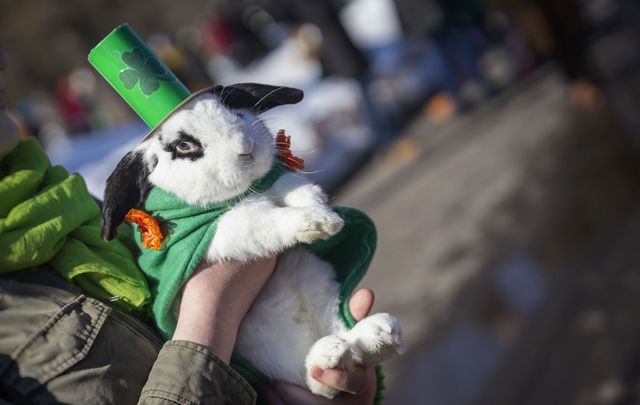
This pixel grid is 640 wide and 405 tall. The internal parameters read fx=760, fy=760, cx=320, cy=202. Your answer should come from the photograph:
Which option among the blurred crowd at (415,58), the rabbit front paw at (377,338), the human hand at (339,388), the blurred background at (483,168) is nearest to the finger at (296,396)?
the human hand at (339,388)

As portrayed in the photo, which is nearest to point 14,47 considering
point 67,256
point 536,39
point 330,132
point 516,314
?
point 330,132

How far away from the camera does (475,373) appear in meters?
3.71

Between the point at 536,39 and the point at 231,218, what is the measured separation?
229 inches

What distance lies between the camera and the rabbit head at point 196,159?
1.30 meters

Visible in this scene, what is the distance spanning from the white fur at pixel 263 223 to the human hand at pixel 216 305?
3 cm

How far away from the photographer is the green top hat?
1321 millimetres

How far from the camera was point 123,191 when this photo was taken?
133 centimetres

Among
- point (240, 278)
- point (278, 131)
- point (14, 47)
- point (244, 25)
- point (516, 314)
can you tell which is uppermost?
point (14, 47)

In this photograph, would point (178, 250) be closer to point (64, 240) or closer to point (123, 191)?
point (123, 191)

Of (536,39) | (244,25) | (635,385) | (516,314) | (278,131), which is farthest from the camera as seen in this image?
(244,25)

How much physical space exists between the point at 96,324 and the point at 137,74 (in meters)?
0.44

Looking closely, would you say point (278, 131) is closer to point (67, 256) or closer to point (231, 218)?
point (231, 218)

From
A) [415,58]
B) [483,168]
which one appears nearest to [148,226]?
[483,168]

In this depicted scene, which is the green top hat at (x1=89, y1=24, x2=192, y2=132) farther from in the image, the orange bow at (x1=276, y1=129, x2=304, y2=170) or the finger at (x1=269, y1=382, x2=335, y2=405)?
the finger at (x1=269, y1=382, x2=335, y2=405)
